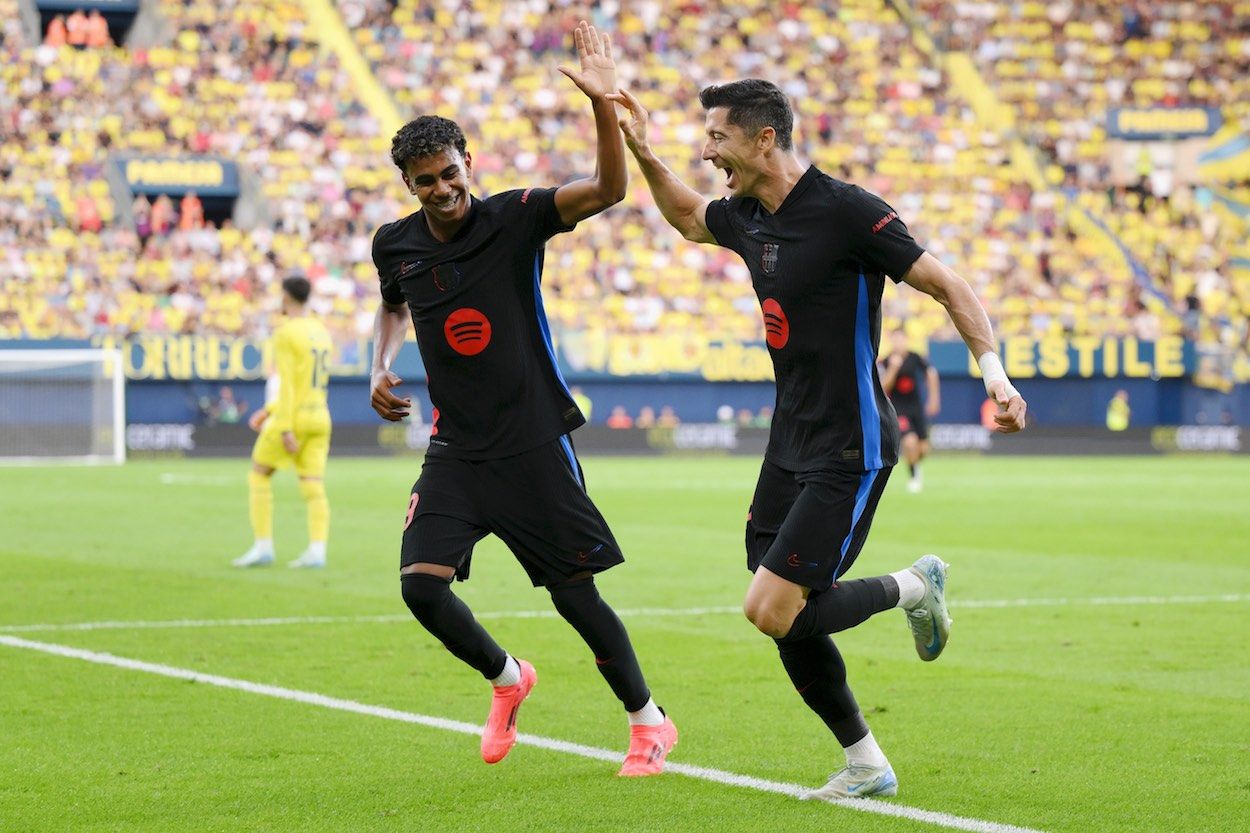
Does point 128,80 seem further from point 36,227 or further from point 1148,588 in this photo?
point 1148,588

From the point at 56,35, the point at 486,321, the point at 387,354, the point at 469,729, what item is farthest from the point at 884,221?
the point at 56,35

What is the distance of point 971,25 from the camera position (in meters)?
42.3

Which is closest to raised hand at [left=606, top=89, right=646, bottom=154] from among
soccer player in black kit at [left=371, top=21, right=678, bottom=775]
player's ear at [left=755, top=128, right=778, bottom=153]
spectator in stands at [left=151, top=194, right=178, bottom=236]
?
soccer player in black kit at [left=371, top=21, right=678, bottom=775]

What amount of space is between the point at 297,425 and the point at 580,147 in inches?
985

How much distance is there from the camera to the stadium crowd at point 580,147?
34.5 meters

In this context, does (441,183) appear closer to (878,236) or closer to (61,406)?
(878,236)

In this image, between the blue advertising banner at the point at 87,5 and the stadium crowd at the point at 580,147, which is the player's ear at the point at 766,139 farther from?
the blue advertising banner at the point at 87,5

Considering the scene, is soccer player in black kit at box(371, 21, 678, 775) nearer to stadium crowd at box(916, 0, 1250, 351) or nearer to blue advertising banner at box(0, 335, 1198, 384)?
blue advertising banner at box(0, 335, 1198, 384)

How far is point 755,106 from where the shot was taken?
224 inches

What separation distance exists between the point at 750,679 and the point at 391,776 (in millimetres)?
2590

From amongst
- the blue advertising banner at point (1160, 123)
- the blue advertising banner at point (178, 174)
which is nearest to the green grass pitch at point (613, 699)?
the blue advertising banner at point (178, 174)

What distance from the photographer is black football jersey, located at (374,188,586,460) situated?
6.13 m

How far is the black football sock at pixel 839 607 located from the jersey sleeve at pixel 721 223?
1.17 metres

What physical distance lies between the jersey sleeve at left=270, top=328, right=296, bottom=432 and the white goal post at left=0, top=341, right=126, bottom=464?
58.7 feet
